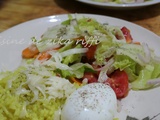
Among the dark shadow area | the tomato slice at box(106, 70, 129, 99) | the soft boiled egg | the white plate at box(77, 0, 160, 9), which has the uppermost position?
the soft boiled egg

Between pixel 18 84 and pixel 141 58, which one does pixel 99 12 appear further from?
pixel 18 84

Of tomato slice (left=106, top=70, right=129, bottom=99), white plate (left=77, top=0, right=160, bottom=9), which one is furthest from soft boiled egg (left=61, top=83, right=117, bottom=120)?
white plate (left=77, top=0, right=160, bottom=9)

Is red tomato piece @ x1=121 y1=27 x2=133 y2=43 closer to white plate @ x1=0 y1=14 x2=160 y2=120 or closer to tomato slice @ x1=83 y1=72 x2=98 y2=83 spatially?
white plate @ x1=0 y1=14 x2=160 y2=120

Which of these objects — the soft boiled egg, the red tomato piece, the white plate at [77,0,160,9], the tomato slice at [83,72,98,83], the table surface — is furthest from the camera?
the table surface

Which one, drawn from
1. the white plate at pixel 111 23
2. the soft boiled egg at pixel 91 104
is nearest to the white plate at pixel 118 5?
the white plate at pixel 111 23

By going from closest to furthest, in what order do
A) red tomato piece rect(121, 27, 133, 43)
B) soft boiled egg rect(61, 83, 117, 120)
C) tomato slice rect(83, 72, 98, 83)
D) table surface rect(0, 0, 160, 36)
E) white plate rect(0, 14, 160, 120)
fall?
soft boiled egg rect(61, 83, 117, 120)
white plate rect(0, 14, 160, 120)
tomato slice rect(83, 72, 98, 83)
red tomato piece rect(121, 27, 133, 43)
table surface rect(0, 0, 160, 36)

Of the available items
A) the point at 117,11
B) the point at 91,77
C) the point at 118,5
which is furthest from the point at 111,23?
the point at 91,77

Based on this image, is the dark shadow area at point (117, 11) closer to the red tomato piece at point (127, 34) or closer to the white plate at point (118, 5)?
the white plate at point (118, 5)
